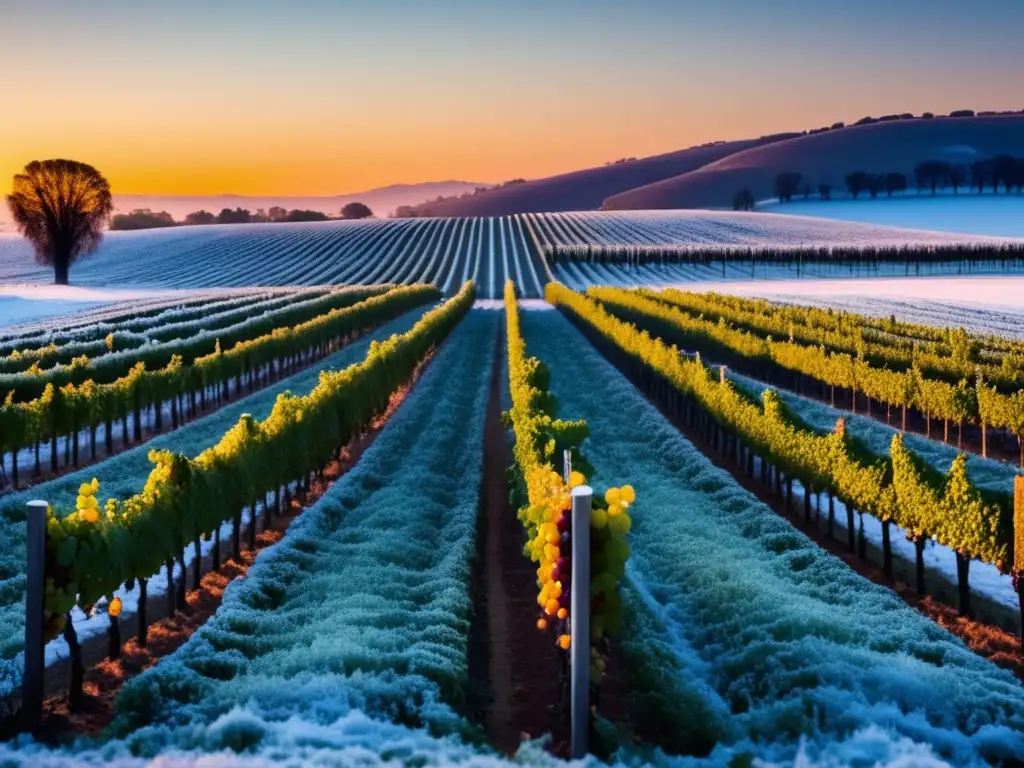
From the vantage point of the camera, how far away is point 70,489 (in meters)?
22.7

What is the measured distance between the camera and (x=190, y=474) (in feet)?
52.6

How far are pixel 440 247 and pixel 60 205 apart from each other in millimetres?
50840

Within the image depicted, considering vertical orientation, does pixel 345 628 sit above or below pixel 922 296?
below

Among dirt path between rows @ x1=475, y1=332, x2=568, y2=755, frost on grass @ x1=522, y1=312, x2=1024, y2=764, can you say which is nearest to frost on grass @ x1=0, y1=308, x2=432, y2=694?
dirt path between rows @ x1=475, y1=332, x2=568, y2=755

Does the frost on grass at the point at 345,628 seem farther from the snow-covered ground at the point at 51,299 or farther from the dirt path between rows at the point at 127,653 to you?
the snow-covered ground at the point at 51,299

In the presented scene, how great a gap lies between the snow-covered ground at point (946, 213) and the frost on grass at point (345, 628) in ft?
477

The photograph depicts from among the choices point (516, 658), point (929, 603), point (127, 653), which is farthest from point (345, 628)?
→ point (929, 603)

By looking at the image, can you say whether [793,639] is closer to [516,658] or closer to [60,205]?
[516,658]

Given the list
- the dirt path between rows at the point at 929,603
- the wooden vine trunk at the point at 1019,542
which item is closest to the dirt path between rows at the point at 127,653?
the dirt path between rows at the point at 929,603

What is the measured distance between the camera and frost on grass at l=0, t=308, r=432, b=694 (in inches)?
512

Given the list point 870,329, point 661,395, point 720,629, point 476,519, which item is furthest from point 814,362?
point 720,629

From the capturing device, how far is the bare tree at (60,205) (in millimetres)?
100000

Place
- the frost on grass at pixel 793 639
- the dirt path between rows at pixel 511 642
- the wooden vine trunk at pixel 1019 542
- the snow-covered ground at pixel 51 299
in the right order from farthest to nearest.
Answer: the snow-covered ground at pixel 51 299, the wooden vine trunk at pixel 1019 542, the dirt path between rows at pixel 511 642, the frost on grass at pixel 793 639

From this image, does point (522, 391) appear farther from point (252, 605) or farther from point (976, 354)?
point (976, 354)
